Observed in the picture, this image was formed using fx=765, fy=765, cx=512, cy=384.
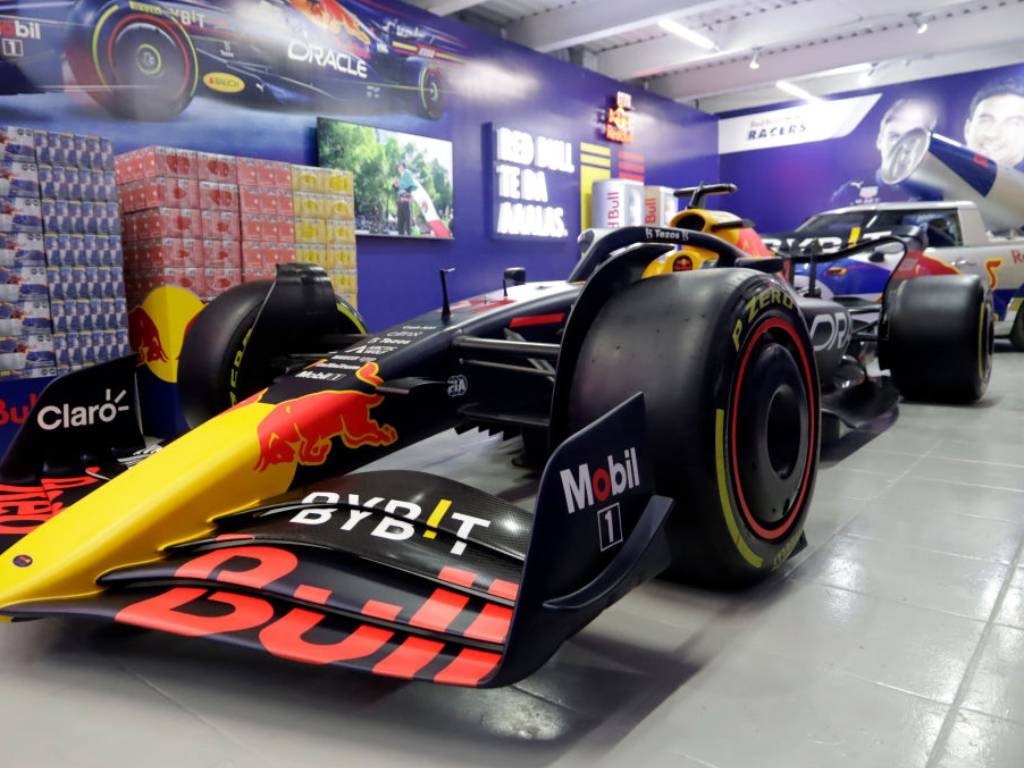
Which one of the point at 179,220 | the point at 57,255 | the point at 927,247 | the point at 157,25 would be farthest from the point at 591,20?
the point at 57,255

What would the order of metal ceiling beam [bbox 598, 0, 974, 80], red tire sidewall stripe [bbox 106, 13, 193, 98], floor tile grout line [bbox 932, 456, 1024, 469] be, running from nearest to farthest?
1. floor tile grout line [bbox 932, 456, 1024, 469]
2. red tire sidewall stripe [bbox 106, 13, 193, 98]
3. metal ceiling beam [bbox 598, 0, 974, 80]

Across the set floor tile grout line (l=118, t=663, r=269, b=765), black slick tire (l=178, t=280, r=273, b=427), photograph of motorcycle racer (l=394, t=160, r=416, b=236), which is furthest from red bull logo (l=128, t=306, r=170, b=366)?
floor tile grout line (l=118, t=663, r=269, b=765)

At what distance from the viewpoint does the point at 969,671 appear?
1.46 meters

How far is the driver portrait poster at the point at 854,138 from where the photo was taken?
10250mm

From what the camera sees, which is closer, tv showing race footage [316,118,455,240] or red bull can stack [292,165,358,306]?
red bull can stack [292,165,358,306]

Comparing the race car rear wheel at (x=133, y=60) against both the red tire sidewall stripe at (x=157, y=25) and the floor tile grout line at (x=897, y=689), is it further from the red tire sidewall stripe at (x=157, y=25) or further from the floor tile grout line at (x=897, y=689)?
the floor tile grout line at (x=897, y=689)

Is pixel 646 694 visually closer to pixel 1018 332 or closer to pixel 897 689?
pixel 897 689

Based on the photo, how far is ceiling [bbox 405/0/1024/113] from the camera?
848cm

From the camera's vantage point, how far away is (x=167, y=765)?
1.17 metres

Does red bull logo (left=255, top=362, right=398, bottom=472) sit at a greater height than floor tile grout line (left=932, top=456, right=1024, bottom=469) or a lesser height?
greater

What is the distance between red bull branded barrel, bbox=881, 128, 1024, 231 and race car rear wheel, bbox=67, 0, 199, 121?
24.0 feet

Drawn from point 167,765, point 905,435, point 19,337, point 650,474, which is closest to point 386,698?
point 167,765

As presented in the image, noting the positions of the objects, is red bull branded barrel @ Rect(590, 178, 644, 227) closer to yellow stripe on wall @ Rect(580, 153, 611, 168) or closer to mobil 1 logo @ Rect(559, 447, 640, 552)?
yellow stripe on wall @ Rect(580, 153, 611, 168)

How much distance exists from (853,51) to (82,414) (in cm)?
1083
